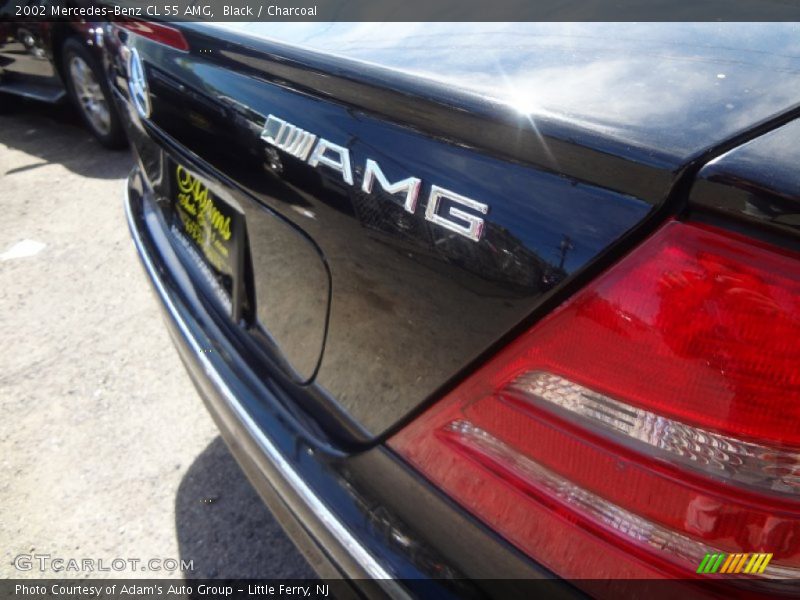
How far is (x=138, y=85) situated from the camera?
1693 millimetres

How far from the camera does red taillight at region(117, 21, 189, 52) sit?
1.43m

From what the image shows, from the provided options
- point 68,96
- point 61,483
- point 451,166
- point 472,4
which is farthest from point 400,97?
point 68,96

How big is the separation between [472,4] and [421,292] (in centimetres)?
75

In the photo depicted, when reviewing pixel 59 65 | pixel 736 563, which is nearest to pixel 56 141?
pixel 59 65

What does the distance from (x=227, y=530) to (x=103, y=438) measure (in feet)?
2.19

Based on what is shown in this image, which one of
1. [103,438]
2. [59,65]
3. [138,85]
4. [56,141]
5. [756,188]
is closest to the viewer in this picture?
[756,188]

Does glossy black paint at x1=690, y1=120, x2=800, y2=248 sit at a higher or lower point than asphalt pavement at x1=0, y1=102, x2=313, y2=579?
higher

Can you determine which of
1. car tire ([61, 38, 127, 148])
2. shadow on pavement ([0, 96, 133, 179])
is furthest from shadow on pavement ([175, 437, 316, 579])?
car tire ([61, 38, 127, 148])

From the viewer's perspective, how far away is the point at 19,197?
4145mm

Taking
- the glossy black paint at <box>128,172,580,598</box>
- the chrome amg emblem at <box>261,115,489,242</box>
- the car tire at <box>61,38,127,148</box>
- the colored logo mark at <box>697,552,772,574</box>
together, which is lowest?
the car tire at <box>61,38,127,148</box>

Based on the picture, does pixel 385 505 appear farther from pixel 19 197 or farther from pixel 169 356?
pixel 19 197

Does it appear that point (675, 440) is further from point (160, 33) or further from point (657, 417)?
point (160, 33)

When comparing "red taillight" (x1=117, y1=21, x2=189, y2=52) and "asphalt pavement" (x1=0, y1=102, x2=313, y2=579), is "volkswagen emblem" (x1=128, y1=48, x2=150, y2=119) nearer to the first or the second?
"red taillight" (x1=117, y1=21, x2=189, y2=52)

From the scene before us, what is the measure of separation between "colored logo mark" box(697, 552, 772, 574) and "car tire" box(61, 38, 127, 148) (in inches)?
177
